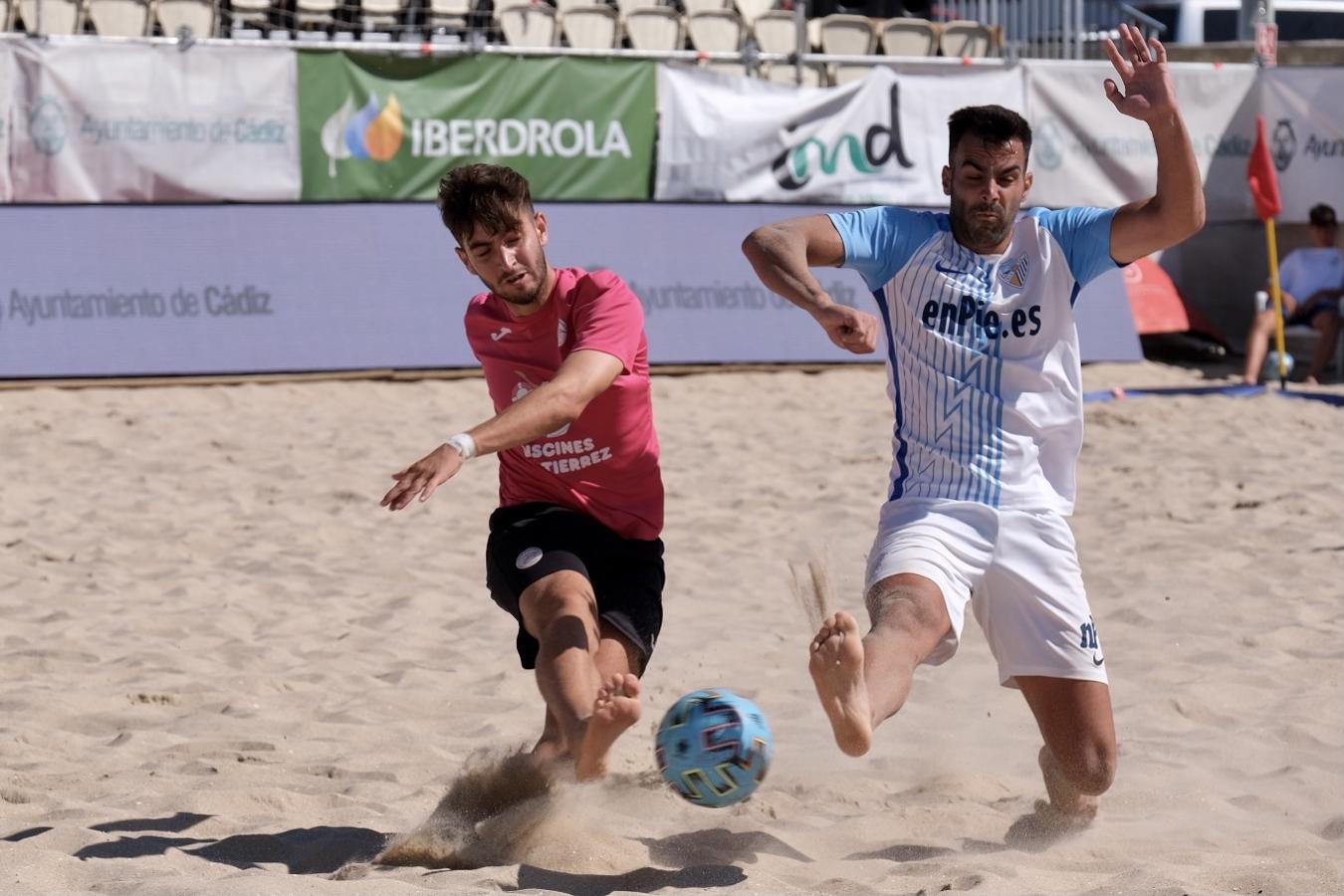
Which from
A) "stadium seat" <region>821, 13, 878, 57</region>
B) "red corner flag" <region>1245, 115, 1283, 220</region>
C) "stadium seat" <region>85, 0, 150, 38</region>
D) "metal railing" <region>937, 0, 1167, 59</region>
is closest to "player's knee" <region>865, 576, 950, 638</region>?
"red corner flag" <region>1245, 115, 1283, 220</region>

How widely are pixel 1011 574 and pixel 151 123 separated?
Answer: 27.8ft

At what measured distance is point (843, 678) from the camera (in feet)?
10.6

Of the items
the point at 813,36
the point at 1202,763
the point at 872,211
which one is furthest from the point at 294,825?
the point at 813,36

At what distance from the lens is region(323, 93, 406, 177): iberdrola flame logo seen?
1112 centimetres

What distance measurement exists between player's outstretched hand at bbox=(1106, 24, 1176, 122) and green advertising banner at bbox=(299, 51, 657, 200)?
7834mm

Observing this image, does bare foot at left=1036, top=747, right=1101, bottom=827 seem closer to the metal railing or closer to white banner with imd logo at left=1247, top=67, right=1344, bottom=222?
the metal railing

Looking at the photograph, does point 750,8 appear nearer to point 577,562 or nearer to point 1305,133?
point 1305,133

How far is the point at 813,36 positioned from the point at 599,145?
3.42m

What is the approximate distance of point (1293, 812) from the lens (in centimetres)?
413

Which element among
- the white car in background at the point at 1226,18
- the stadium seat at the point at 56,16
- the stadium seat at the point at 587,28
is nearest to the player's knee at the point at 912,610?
the stadium seat at the point at 56,16

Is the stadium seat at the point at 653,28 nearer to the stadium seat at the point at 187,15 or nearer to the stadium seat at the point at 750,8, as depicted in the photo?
the stadium seat at the point at 750,8

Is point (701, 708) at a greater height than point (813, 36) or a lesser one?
lesser

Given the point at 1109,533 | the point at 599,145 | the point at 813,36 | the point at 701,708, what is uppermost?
the point at 813,36

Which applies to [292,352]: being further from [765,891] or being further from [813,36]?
[765,891]
